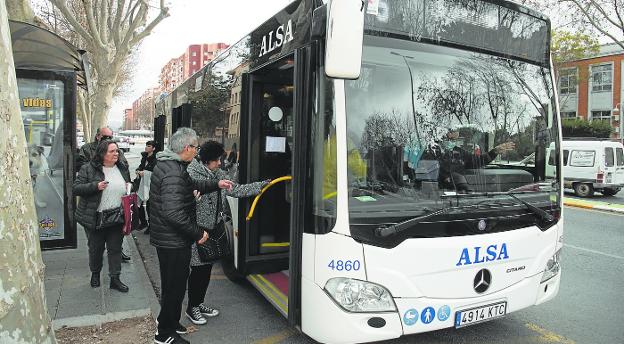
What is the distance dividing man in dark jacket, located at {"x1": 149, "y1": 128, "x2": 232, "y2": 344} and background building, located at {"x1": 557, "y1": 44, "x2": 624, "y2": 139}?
3836 centimetres

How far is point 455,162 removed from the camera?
3.36m

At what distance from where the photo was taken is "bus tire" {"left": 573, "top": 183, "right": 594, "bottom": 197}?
17484 mm

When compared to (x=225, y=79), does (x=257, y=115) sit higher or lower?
lower

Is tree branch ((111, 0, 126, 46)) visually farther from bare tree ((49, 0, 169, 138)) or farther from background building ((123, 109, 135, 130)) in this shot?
background building ((123, 109, 135, 130))

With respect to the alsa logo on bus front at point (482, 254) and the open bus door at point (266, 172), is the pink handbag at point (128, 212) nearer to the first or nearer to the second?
the open bus door at point (266, 172)

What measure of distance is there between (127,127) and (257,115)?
520ft

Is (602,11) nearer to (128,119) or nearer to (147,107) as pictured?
(147,107)

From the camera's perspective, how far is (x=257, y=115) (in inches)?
185

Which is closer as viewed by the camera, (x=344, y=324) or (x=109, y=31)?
(x=344, y=324)

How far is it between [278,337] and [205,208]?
129 cm

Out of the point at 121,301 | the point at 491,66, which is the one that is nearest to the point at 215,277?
the point at 121,301

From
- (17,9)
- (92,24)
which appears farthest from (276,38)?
(92,24)

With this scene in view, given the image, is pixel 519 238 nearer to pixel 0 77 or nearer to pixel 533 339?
pixel 533 339

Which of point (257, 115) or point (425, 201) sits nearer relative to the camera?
point (425, 201)
